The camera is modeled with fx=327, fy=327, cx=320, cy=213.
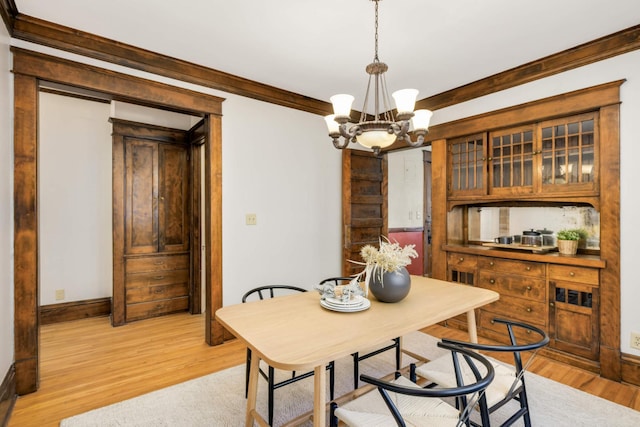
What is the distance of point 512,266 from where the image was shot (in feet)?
10.1

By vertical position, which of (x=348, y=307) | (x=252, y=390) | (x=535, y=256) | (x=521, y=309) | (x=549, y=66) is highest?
(x=549, y=66)

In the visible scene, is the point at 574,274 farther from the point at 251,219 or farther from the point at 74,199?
the point at 74,199

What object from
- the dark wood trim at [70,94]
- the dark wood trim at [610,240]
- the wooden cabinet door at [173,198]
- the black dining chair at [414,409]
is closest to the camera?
the black dining chair at [414,409]

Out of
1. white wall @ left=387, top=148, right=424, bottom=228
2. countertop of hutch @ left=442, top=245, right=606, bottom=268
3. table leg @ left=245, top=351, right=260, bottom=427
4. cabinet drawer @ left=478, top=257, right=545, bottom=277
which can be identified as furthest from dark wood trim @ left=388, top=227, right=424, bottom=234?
table leg @ left=245, top=351, right=260, bottom=427

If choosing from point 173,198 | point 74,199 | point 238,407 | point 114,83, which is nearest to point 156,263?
point 173,198

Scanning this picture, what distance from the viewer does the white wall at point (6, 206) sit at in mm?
2029

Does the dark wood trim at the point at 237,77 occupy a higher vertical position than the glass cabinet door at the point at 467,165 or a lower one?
higher

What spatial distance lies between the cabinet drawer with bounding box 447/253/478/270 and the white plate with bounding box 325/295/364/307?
195cm

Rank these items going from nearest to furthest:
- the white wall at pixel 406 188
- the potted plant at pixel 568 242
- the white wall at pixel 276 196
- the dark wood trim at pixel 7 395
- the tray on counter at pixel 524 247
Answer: the dark wood trim at pixel 7 395 → the potted plant at pixel 568 242 → the tray on counter at pixel 524 247 → the white wall at pixel 276 196 → the white wall at pixel 406 188

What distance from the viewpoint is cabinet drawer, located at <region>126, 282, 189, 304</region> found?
3793mm

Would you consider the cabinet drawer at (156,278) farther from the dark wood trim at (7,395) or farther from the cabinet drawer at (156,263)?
the dark wood trim at (7,395)

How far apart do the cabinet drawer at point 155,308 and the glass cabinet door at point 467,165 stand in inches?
138

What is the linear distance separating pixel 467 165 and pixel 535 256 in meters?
1.13

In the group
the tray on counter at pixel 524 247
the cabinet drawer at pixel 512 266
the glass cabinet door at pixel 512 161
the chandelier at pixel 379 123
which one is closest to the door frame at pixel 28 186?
the chandelier at pixel 379 123
